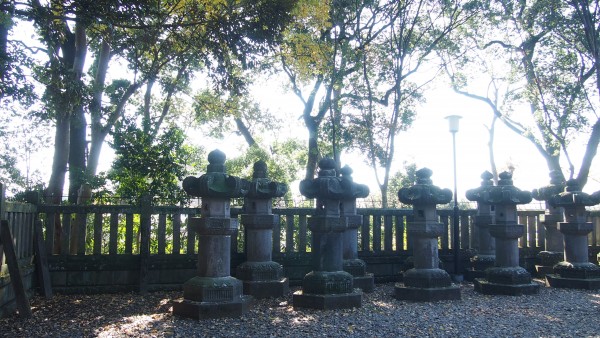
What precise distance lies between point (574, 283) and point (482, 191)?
2289 millimetres

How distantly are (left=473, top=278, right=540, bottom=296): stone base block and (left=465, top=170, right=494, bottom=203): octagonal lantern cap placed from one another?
4.90 ft

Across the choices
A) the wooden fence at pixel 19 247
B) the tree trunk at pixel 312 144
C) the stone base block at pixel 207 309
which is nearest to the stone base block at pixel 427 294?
the stone base block at pixel 207 309

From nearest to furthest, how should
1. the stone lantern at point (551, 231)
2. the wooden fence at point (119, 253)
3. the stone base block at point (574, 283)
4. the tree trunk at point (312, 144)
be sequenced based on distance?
the wooden fence at point (119, 253) < the stone base block at point (574, 283) < the stone lantern at point (551, 231) < the tree trunk at point (312, 144)

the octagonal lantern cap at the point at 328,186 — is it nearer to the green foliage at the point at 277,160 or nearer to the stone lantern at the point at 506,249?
the stone lantern at the point at 506,249

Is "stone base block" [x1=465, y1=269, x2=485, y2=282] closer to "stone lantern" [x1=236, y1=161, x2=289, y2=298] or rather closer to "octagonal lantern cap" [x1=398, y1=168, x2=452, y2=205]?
"octagonal lantern cap" [x1=398, y1=168, x2=452, y2=205]

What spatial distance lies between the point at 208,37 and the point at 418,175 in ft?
15.9

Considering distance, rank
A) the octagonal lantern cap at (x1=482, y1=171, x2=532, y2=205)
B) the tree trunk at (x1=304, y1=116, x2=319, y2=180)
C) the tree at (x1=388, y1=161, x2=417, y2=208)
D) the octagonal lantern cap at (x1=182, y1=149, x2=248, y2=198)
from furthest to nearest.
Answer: the tree at (x1=388, y1=161, x2=417, y2=208), the tree trunk at (x1=304, y1=116, x2=319, y2=180), the octagonal lantern cap at (x1=482, y1=171, x2=532, y2=205), the octagonal lantern cap at (x1=182, y1=149, x2=248, y2=198)

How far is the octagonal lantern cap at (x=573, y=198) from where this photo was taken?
9.34m

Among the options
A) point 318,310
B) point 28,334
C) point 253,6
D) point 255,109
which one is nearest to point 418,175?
point 318,310

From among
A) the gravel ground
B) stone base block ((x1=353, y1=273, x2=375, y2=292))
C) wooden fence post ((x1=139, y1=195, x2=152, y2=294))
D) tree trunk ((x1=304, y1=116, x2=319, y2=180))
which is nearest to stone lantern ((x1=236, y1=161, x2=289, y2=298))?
the gravel ground

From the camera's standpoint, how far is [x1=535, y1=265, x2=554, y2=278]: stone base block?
10.6m

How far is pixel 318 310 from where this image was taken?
6.85 metres

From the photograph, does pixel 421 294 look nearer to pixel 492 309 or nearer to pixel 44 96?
pixel 492 309

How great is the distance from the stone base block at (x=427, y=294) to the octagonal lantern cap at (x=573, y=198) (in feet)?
10.6
